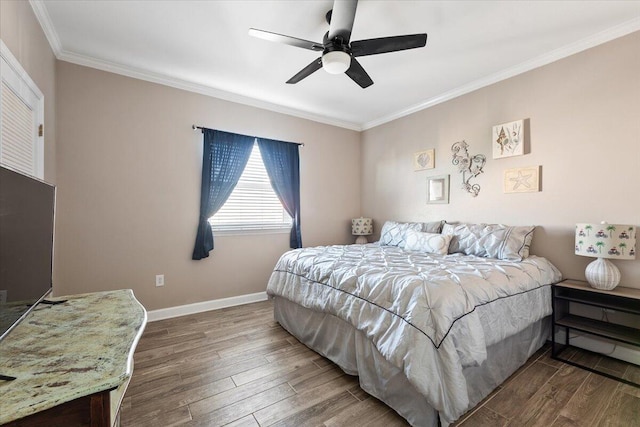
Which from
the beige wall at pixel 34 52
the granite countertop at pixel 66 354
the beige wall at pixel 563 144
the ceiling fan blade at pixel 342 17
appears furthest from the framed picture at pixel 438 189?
the beige wall at pixel 34 52

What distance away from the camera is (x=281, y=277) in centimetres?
277

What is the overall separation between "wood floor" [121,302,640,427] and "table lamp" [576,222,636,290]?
691 mm

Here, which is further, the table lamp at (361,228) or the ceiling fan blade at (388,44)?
the table lamp at (361,228)

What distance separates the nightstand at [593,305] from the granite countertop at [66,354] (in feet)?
9.49

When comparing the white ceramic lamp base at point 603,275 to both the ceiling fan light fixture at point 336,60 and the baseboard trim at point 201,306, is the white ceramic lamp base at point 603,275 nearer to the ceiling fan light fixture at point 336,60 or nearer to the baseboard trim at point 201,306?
the ceiling fan light fixture at point 336,60

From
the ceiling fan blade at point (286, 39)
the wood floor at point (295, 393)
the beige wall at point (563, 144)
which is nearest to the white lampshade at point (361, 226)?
the beige wall at point (563, 144)

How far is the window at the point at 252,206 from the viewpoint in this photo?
3.59 m

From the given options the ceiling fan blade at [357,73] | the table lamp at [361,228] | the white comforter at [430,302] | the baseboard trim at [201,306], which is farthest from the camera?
the table lamp at [361,228]

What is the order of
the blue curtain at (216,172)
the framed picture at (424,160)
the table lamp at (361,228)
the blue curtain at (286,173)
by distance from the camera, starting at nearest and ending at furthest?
the blue curtain at (216,172)
the framed picture at (424,160)
the blue curtain at (286,173)
the table lamp at (361,228)

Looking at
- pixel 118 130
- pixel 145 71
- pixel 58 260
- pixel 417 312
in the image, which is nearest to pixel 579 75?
pixel 417 312

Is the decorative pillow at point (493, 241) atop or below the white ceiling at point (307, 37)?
below

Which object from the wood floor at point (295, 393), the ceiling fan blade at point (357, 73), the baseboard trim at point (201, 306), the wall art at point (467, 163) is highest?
the ceiling fan blade at point (357, 73)

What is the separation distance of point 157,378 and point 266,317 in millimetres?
1302

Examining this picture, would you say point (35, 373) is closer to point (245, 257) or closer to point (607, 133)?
point (245, 257)
